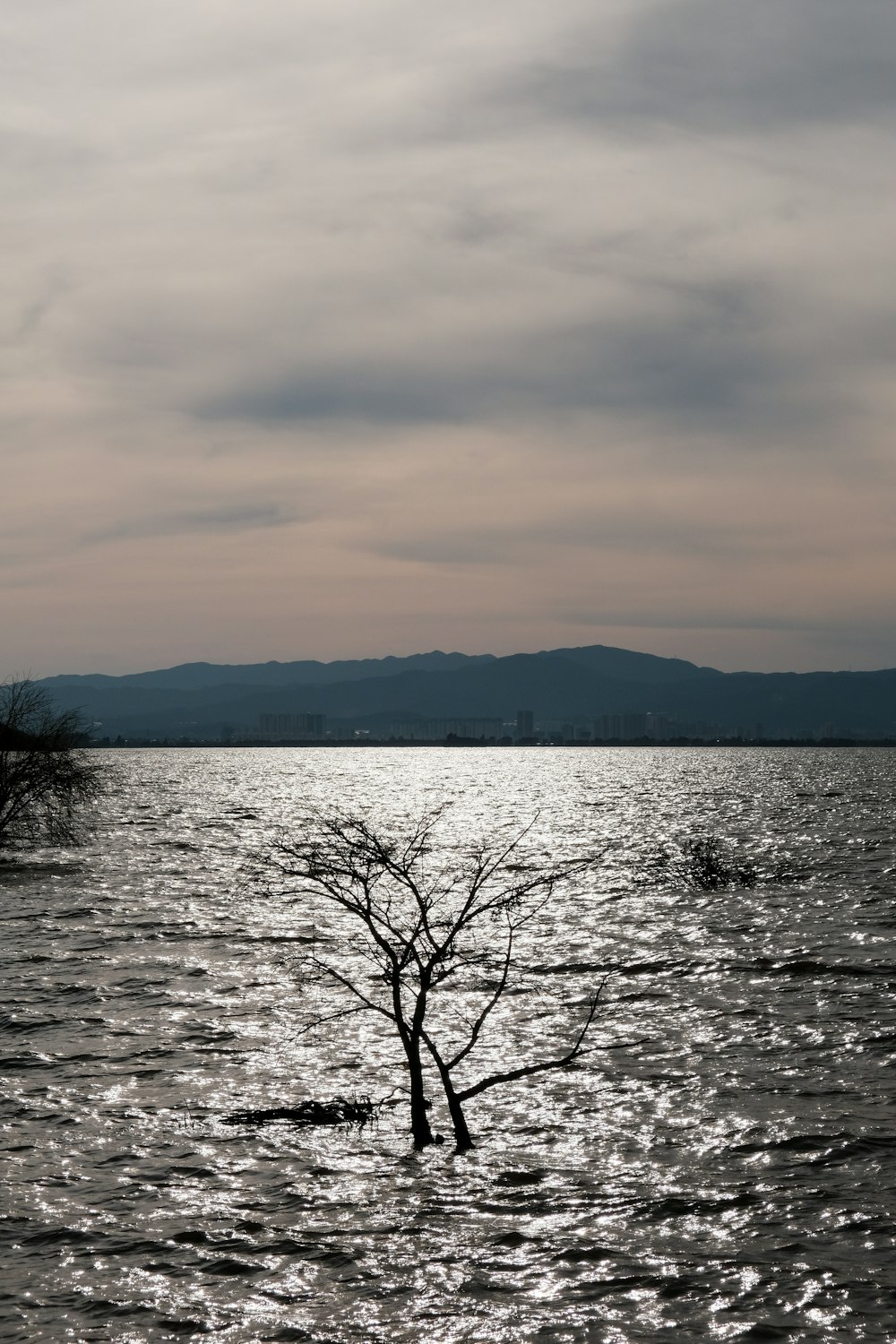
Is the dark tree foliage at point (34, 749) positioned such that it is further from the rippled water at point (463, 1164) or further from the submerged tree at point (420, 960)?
the rippled water at point (463, 1164)

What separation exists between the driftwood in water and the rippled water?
363 mm

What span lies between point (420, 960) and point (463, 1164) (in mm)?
5185

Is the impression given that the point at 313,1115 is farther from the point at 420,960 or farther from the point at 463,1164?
the point at 420,960

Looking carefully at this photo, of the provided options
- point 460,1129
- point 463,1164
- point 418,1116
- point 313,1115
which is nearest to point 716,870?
point 313,1115

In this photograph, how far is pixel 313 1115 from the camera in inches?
794

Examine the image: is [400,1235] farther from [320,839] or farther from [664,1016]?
[320,839]

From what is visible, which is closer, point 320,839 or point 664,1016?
point 664,1016

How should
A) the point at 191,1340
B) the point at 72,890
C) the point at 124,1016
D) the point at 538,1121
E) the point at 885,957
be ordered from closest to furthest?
1. the point at 191,1340
2. the point at 538,1121
3. the point at 124,1016
4. the point at 885,957
5. the point at 72,890

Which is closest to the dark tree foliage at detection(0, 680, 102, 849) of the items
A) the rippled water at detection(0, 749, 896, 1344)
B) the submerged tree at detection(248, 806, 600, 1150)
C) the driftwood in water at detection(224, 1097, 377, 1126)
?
the submerged tree at detection(248, 806, 600, 1150)

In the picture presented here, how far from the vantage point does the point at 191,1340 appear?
12.4 m

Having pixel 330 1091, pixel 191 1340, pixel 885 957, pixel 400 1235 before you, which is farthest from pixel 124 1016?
pixel 885 957

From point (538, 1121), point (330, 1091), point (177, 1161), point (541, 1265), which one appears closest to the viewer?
point (541, 1265)

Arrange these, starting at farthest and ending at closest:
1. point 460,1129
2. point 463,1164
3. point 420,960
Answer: point 420,960 < point 460,1129 < point 463,1164

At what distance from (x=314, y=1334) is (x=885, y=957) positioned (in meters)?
25.9
